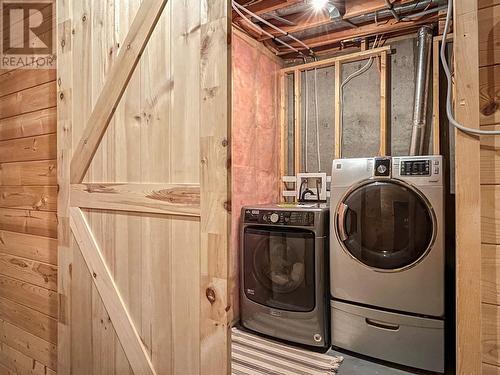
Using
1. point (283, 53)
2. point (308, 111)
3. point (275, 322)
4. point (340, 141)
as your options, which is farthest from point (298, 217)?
point (283, 53)

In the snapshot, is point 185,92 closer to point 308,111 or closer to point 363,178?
point 363,178

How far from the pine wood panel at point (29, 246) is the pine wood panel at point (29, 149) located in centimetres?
44

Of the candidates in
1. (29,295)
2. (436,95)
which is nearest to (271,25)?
(436,95)

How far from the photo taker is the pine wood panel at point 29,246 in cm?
172

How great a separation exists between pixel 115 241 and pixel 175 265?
0.34 meters

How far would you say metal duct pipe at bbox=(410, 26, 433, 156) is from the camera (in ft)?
9.10

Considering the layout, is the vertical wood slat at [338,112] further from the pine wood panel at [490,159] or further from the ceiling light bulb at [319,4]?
the pine wood panel at [490,159]

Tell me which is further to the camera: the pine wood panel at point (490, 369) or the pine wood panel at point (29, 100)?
the pine wood panel at point (29, 100)

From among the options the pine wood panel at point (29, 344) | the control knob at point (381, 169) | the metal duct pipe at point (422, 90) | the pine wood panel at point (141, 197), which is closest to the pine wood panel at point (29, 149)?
the pine wood panel at point (141, 197)

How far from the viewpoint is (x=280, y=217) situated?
2.59 m

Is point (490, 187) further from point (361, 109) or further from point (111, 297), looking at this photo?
point (361, 109)

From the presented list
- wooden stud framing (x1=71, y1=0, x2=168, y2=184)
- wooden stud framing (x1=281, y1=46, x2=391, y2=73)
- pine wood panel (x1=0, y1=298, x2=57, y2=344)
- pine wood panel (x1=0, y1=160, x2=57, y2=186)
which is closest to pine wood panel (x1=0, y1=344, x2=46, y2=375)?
pine wood panel (x1=0, y1=298, x2=57, y2=344)

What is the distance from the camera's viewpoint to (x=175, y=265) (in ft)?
3.71

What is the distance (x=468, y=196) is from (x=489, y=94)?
0.27 m
